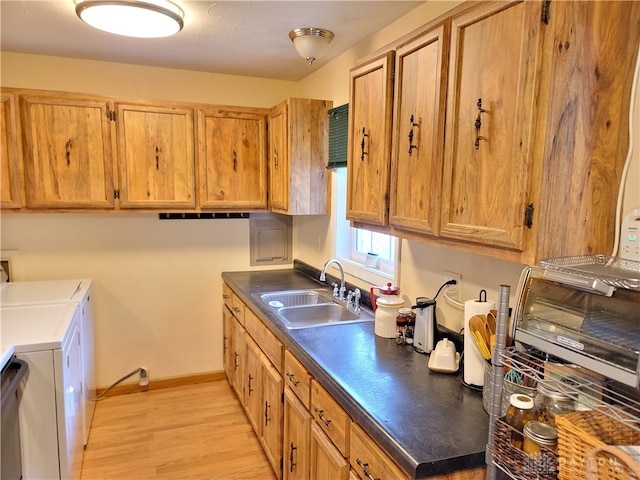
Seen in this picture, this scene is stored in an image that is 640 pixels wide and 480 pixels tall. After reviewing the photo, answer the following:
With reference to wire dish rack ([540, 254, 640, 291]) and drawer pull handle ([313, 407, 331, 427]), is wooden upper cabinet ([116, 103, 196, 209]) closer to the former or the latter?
drawer pull handle ([313, 407, 331, 427])

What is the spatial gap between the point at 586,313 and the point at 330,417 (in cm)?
94

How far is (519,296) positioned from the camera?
1027mm

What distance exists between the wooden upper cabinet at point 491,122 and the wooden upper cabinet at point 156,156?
2.00m

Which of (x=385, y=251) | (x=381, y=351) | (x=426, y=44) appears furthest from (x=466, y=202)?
(x=385, y=251)

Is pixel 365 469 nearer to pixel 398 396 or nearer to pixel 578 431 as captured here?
pixel 398 396

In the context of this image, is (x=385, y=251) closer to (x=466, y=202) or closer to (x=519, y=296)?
(x=466, y=202)

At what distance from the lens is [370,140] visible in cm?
185

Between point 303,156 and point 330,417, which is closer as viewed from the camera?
point 330,417

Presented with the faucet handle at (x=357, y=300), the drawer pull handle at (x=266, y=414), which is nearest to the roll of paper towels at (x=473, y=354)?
the faucet handle at (x=357, y=300)

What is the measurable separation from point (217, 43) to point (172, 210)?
3.59 feet

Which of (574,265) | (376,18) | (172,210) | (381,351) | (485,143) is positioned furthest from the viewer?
(172,210)

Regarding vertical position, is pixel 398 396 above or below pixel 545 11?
below

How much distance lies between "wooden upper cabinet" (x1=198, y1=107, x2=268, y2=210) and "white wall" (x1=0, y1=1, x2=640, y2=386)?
371mm

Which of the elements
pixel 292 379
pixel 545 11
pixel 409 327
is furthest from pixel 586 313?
pixel 292 379
